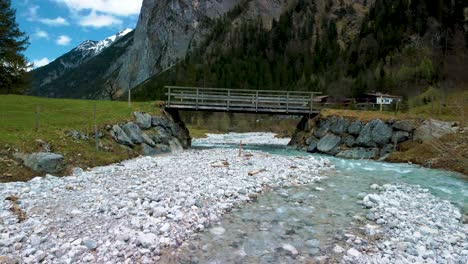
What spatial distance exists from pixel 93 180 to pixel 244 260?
983 cm

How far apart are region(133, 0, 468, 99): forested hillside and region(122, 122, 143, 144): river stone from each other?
61.0 metres

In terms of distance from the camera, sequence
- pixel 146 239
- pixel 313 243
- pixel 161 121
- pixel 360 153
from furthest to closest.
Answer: pixel 161 121, pixel 360 153, pixel 313 243, pixel 146 239

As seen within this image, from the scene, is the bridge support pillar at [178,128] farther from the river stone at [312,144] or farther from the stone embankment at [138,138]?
the river stone at [312,144]

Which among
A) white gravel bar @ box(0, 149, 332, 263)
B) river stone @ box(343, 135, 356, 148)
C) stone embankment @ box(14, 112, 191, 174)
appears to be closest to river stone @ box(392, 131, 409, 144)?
river stone @ box(343, 135, 356, 148)

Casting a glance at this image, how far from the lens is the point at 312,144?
3584 cm

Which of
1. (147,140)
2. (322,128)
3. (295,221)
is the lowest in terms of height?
(295,221)

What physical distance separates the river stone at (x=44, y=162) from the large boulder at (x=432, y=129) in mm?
26415

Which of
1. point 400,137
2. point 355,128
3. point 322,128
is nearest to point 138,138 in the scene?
point 322,128

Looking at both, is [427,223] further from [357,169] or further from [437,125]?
[437,125]

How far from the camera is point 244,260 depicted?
28.2ft

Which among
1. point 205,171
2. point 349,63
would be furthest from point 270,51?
point 205,171

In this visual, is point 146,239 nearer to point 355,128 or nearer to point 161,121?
point 161,121

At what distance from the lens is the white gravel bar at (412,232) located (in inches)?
348

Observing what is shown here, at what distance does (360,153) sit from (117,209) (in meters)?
24.7
